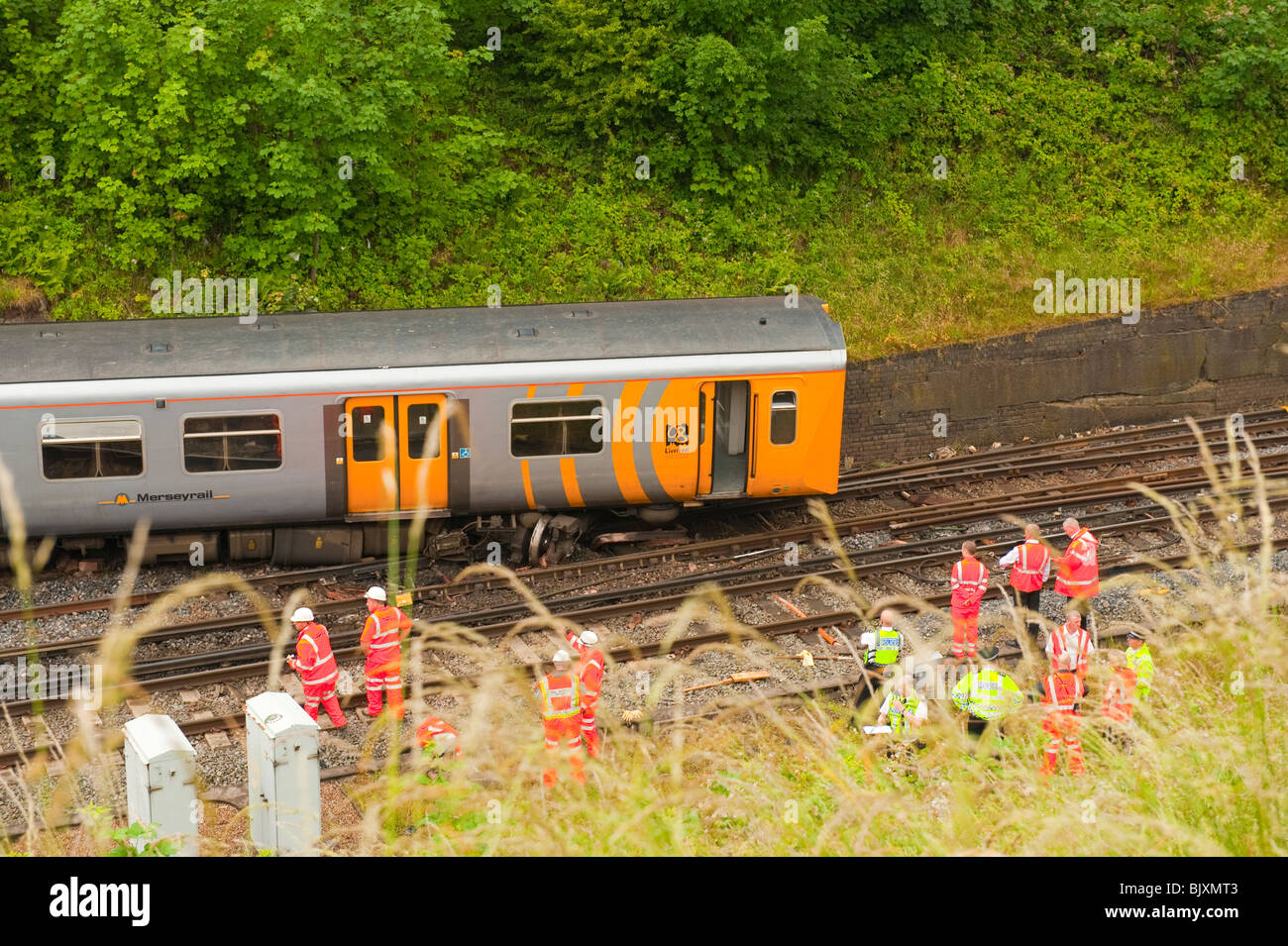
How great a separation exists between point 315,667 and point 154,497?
12.0ft

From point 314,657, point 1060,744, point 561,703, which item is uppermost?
point 1060,744

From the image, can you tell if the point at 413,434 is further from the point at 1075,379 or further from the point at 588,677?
the point at 1075,379

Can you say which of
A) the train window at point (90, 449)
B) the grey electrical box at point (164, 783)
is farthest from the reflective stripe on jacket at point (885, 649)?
the train window at point (90, 449)

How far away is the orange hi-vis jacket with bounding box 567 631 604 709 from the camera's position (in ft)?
31.4

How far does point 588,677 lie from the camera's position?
9.77 m

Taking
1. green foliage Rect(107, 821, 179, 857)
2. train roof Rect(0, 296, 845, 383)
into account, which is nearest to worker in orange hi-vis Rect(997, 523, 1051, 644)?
train roof Rect(0, 296, 845, 383)

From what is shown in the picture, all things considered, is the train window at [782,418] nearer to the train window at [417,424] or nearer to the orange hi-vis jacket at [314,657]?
the train window at [417,424]

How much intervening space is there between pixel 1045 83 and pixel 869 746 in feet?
75.5

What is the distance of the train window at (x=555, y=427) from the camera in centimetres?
1467

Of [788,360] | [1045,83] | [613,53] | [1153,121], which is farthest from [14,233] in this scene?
[1153,121]

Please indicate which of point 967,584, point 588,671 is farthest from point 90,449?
point 967,584

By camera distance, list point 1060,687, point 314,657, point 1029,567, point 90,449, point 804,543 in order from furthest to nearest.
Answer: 1. point 804,543
2. point 90,449
3. point 1029,567
4. point 314,657
5. point 1060,687

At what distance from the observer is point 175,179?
18609 millimetres

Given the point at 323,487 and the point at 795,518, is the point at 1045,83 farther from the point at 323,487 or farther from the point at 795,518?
the point at 323,487
